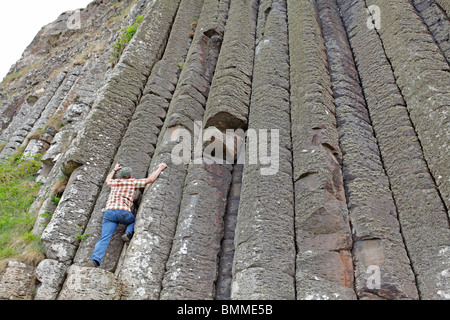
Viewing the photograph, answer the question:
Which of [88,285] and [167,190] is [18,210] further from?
[88,285]

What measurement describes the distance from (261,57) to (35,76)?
17955mm


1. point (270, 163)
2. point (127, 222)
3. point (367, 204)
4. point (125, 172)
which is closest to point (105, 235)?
point (127, 222)

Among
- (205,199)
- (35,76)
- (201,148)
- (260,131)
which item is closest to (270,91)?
(260,131)

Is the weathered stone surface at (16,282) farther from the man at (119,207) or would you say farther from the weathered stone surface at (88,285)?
the man at (119,207)

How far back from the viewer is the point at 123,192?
259 inches

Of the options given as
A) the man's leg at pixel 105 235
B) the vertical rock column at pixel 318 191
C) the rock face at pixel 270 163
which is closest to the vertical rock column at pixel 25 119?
the rock face at pixel 270 163

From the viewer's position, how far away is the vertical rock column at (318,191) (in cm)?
493

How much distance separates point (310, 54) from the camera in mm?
8508

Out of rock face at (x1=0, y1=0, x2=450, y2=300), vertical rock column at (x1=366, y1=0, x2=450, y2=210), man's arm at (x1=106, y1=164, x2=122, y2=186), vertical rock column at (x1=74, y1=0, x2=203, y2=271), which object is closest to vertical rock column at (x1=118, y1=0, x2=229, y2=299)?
rock face at (x1=0, y1=0, x2=450, y2=300)

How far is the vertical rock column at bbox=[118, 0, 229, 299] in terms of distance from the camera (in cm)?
553

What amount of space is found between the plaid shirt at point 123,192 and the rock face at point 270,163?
0.25 m

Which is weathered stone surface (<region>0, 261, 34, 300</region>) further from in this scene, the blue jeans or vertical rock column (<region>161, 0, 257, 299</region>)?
vertical rock column (<region>161, 0, 257, 299</region>)

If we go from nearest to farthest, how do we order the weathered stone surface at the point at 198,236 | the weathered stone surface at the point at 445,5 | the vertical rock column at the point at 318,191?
1. the vertical rock column at the point at 318,191
2. the weathered stone surface at the point at 198,236
3. the weathered stone surface at the point at 445,5

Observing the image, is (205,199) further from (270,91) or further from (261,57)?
(261,57)
